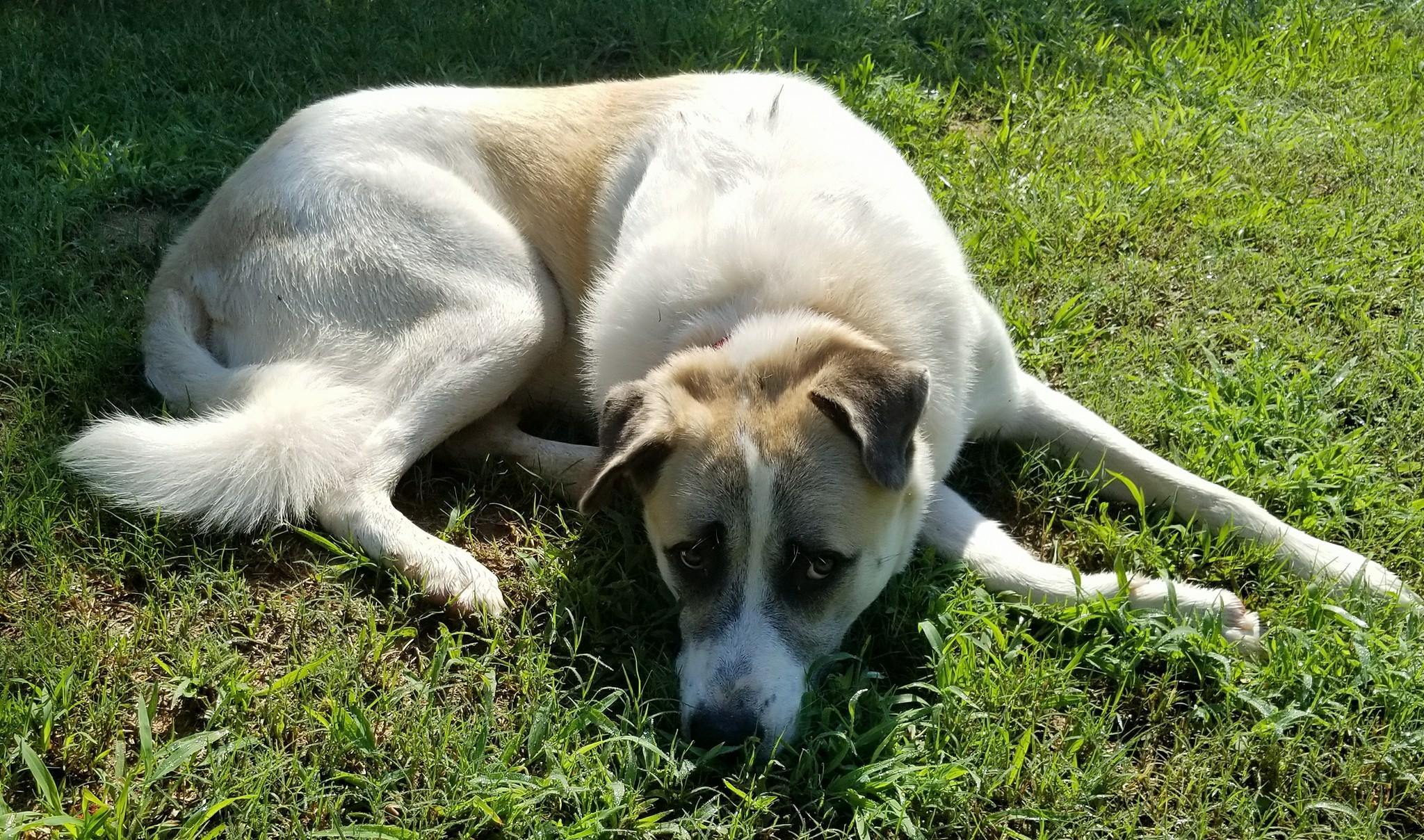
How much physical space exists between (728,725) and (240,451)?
1572 millimetres

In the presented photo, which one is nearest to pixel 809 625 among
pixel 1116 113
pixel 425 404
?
pixel 425 404

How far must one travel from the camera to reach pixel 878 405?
240 cm

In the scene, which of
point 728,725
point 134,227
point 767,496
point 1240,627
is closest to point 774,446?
point 767,496

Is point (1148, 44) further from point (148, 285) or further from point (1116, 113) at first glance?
point (148, 285)

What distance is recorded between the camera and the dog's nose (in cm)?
236

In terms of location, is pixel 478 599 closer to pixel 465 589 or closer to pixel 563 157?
pixel 465 589

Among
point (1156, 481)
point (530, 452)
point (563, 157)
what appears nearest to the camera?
point (1156, 481)

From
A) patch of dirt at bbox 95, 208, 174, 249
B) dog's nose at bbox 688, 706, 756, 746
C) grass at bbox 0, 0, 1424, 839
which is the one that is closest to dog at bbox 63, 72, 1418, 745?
dog's nose at bbox 688, 706, 756, 746

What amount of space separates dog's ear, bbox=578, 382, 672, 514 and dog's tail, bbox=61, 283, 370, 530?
0.94 metres

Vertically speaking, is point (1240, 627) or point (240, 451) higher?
Answer: point (240, 451)

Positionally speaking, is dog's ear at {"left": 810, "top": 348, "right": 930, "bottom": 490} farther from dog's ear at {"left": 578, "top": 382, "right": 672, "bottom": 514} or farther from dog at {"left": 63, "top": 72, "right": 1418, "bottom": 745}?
dog's ear at {"left": 578, "top": 382, "right": 672, "bottom": 514}

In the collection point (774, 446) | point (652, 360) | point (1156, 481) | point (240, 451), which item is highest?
point (774, 446)

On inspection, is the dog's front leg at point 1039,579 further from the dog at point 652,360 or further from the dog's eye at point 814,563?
the dog's eye at point 814,563

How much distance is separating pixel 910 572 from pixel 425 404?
150cm
